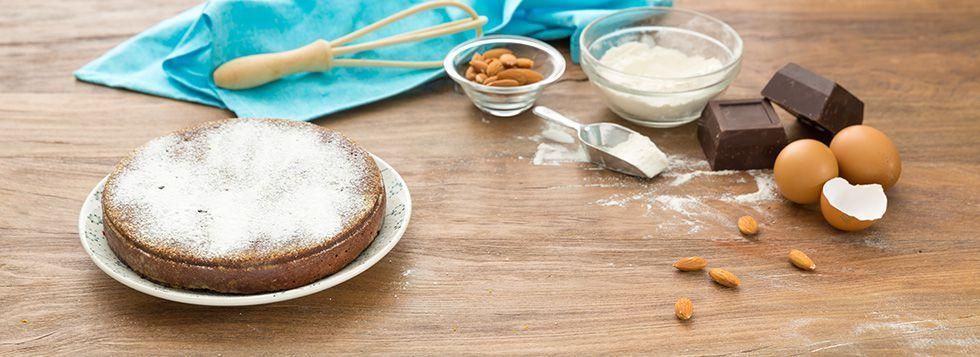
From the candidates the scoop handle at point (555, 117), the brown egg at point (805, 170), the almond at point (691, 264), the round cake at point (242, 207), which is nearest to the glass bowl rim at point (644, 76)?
the scoop handle at point (555, 117)

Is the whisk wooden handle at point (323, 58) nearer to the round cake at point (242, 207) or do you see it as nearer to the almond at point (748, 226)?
the round cake at point (242, 207)

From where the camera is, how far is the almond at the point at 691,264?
131 cm

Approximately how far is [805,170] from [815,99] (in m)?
0.20

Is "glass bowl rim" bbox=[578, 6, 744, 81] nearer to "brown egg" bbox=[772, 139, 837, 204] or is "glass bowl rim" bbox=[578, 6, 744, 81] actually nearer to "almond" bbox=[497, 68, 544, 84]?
"almond" bbox=[497, 68, 544, 84]

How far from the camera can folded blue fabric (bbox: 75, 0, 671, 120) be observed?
171 centimetres

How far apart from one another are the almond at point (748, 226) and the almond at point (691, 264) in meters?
0.11

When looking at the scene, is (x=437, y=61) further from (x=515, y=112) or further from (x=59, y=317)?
(x=59, y=317)

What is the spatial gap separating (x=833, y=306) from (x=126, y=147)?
1074mm

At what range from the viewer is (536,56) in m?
1.78

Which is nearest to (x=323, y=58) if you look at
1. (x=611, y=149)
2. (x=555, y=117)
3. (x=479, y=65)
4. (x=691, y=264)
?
(x=479, y=65)

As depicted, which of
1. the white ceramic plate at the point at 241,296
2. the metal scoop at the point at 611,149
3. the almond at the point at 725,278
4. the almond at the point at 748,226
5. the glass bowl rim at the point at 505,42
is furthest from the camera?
the glass bowl rim at the point at 505,42

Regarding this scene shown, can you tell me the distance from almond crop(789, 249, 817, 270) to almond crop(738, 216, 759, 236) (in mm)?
72

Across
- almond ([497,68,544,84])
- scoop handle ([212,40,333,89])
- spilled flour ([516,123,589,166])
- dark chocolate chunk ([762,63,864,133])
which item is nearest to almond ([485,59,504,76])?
almond ([497,68,544,84])

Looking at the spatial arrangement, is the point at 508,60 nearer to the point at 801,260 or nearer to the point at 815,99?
the point at 815,99
